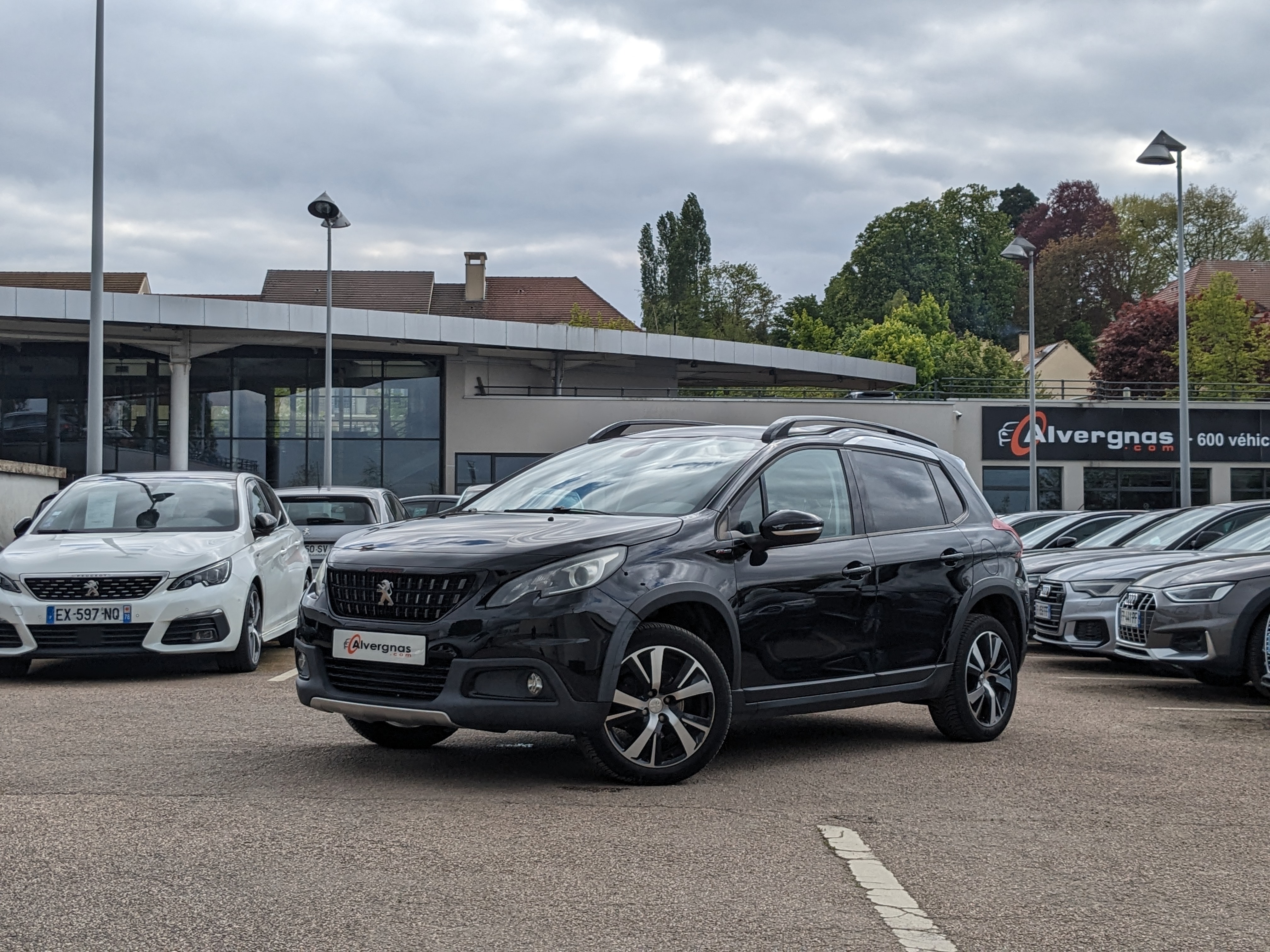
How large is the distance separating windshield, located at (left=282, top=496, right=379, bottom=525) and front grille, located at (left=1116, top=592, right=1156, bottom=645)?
26.1 ft

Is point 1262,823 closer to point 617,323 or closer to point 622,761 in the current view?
point 622,761

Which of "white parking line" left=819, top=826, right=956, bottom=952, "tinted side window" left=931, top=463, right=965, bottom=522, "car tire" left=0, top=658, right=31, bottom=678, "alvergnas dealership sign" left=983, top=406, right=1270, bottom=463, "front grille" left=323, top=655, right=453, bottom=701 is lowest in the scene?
"car tire" left=0, top=658, right=31, bottom=678

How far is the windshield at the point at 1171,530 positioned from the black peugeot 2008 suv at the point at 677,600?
7048mm

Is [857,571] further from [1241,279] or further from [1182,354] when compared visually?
[1241,279]

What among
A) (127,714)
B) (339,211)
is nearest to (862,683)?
(127,714)

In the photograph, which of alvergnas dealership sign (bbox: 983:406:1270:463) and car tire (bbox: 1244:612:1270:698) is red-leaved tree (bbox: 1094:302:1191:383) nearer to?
alvergnas dealership sign (bbox: 983:406:1270:463)

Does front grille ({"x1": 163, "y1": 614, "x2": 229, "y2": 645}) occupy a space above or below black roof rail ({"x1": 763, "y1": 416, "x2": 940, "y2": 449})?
below

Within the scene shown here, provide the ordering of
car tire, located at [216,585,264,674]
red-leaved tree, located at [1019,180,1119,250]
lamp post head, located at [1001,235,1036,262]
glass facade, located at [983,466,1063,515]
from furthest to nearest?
1. red-leaved tree, located at [1019,180,1119,250]
2. glass facade, located at [983,466,1063,515]
3. lamp post head, located at [1001,235,1036,262]
4. car tire, located at [216,585,264,674]

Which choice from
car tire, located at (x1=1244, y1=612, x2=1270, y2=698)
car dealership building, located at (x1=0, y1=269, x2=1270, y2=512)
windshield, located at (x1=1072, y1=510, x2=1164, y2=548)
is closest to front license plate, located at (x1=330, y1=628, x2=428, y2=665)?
car tire, located at (x1=1244, y1=612, x2=1270, y2=698)

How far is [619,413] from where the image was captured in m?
45.5

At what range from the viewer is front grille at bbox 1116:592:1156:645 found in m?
11.2

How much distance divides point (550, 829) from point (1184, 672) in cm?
885

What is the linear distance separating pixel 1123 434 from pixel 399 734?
4512 cm

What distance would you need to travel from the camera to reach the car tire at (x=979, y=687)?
8.13 metres
